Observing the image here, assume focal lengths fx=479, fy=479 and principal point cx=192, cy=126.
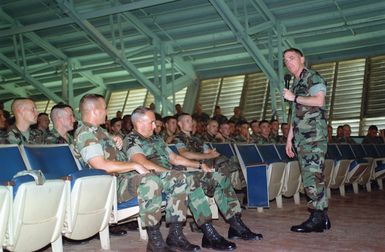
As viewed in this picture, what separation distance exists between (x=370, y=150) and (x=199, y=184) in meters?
5.74

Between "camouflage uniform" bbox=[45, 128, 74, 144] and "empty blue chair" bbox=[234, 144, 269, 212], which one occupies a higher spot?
"camouflage uniform" bbox=[45, 128, 74, 144]

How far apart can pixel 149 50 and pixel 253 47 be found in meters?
3.33

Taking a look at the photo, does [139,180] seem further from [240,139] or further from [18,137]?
[240,139]

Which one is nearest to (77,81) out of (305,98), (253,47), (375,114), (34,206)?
(253,47)

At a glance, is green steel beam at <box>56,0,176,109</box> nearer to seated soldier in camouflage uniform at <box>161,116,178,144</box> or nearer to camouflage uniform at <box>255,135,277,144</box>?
camouflage uniform at <box>255,135,277,144</box>

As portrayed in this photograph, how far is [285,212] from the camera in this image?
4.70 metres

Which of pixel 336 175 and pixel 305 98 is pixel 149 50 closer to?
pixel 336 175

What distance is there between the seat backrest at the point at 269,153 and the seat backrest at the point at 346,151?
1.82 meters

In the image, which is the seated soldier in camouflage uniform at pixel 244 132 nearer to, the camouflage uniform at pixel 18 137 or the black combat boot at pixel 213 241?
the camouflage uniform at pixel 18 137

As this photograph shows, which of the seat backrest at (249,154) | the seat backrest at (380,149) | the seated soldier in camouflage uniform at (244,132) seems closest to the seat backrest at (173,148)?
the seat backrest at (249,154)

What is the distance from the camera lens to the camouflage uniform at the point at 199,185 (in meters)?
2.97

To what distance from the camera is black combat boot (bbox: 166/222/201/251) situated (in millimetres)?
2805

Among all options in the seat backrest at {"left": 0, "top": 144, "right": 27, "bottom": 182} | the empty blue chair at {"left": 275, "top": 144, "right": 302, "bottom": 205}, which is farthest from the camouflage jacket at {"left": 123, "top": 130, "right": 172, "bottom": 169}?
the empty blue chair at {"left": 275, "top": 144, "right": 302, "bottom": 205}

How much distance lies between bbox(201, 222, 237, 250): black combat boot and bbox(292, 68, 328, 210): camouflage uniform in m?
0.94
